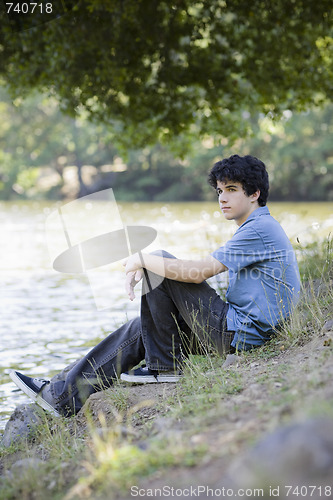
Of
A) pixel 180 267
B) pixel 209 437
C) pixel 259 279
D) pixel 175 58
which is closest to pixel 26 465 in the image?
pixel 209 437

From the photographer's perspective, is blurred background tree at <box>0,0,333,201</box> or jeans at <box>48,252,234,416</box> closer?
jeans at <box>48,252,234,416</box>

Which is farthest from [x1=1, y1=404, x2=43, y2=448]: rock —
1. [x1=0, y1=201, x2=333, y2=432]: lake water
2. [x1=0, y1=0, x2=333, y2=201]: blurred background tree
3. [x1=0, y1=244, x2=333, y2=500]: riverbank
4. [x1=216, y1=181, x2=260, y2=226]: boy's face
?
[x1=0, y1=0, x2=333, y2=201]: blurred background tree

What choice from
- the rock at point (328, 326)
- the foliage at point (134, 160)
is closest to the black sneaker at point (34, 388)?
the rock at point (328, 326)

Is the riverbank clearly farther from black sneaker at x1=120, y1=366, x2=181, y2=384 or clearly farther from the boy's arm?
the boy's arm

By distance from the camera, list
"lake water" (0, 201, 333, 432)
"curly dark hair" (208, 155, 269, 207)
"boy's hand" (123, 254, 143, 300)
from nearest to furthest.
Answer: "curly dark hair" (208, 155, 269, 207) < "boy's hand" (123, 254, 143, 300) < "lake water" (0, 201, 333, 432)

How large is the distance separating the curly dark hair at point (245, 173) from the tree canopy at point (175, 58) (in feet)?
16.0

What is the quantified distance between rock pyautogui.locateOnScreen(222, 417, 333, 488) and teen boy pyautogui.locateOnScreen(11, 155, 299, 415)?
1950 millimetres

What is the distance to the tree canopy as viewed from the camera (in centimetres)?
900

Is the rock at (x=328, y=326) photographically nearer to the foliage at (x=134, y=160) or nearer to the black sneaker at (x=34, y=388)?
the black sneaker at (x=34, y=388)

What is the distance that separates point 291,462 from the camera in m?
2.09

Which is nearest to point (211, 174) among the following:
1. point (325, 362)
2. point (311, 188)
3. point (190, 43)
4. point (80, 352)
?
point (325, 362)

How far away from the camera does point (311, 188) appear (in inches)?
1251

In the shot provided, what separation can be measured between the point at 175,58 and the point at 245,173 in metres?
6.66

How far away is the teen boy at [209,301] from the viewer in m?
4.12
